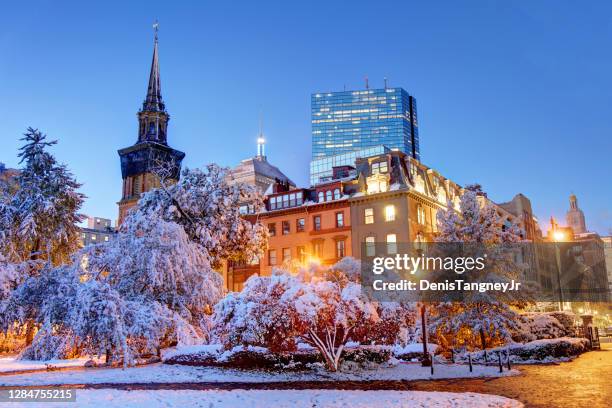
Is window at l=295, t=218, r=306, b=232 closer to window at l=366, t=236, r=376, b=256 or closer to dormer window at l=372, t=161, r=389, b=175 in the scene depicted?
window at l=366, t=236, r=376, b=256

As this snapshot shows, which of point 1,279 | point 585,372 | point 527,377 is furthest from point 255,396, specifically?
point 1,279

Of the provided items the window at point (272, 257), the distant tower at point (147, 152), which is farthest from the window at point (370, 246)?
the distant tower at point (147, 152)

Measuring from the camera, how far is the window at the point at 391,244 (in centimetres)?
5322

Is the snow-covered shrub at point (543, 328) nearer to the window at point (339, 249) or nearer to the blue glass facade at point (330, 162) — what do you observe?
the window at point (339, 249)

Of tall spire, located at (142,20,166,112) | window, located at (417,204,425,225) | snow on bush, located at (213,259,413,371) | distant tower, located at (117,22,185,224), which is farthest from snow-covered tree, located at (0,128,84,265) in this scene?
tall spire, located at (142,20,166,112)

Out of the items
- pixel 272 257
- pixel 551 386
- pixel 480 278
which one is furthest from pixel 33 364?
pixel 272 257

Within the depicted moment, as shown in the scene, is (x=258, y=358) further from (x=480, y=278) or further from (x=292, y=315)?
(x=480, y=278)

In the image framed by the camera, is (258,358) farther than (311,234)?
No

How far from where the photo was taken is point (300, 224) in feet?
198

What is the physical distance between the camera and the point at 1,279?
92.7ft

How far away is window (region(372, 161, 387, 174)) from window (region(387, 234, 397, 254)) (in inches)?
280

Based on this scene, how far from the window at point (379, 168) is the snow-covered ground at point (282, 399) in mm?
40727

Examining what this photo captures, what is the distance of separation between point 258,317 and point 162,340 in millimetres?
8543

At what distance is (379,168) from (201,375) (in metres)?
38.2
